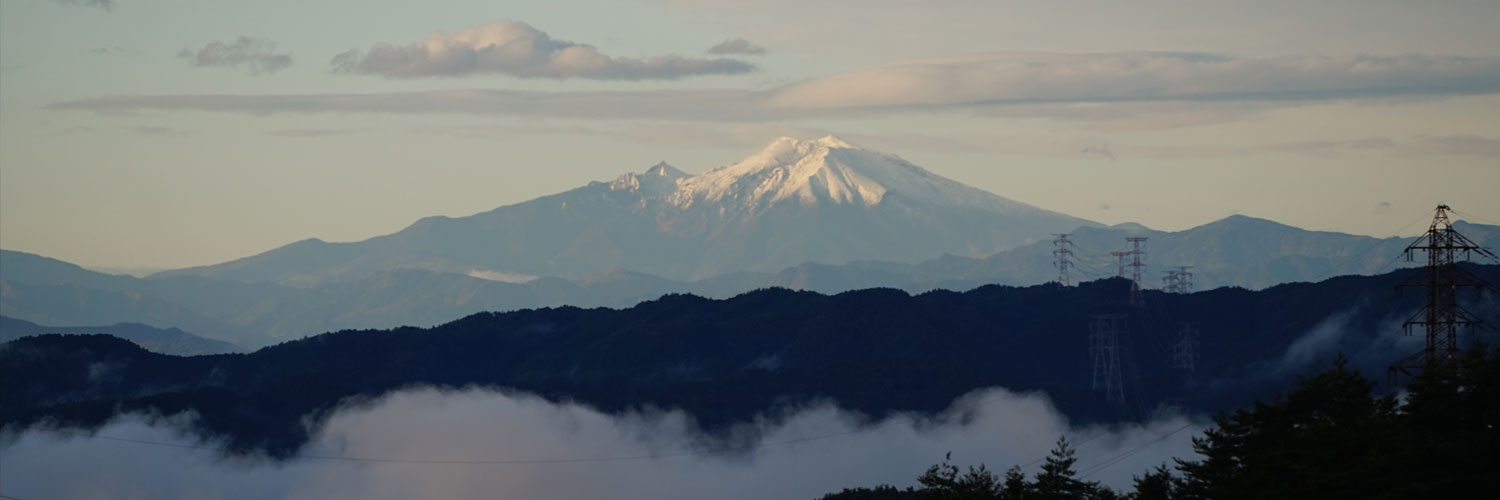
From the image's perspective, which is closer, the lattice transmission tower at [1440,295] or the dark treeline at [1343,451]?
the dark treeline at [1343,451]

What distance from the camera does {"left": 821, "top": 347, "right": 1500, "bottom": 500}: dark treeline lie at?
77750 millimetres

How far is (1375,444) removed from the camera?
84750 mm

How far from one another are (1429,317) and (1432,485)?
33.4 meters

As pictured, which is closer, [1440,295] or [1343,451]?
[1343,451]

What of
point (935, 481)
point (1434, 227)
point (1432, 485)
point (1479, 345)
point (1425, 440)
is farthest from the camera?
point (1434, 227)

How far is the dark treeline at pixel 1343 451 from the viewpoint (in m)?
77.8

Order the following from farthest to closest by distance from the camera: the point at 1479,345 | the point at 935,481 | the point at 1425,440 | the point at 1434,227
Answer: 1. the point at 1434,227
2. the point at 935,481
3. the point at 1479,345
4. the point at 1425,440

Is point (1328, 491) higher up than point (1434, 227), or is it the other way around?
point (1434, 227)

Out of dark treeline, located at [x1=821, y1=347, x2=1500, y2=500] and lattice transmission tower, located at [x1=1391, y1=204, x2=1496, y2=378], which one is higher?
lattice transmission tower, located at [x1=1391, y1=204, x2=1496, y2=378]

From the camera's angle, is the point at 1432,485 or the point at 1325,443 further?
the point at 1325,443

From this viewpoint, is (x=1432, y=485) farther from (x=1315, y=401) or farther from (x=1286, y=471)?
(x=1315, y=401)

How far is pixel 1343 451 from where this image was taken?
3415 inches

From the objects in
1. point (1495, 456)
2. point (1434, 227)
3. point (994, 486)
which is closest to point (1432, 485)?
point (1495, 456)

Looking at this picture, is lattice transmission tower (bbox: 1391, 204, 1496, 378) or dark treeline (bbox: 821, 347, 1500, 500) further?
lattice transmission tower (bbox: 1391, 204, 1496, 378)
